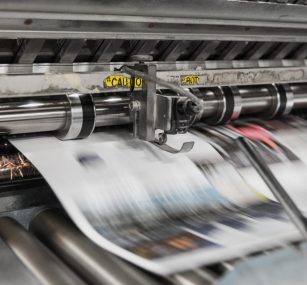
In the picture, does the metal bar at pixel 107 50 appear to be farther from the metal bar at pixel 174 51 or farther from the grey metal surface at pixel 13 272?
the grey metal surface at pixel 13 272

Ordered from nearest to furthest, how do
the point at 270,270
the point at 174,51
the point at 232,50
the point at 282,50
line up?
the point at 270,270 < the point at 174,51 < the point at 232,50 < the point at 282,50

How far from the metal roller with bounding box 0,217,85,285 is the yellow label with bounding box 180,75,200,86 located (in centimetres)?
89

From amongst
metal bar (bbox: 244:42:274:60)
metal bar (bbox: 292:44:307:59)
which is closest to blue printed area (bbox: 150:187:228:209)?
metal bar (bbox: 244:42:274:60)

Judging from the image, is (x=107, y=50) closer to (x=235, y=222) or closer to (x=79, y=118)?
(x=79, y=118)

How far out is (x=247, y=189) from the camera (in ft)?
6.07

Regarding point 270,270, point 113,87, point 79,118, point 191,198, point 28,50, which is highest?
point 28,50

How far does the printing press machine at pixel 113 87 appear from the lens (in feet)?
4.37

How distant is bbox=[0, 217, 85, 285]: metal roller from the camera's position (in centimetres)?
130

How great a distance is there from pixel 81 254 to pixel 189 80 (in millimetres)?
957

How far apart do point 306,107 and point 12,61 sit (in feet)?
4.90

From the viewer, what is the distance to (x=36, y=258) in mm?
1382

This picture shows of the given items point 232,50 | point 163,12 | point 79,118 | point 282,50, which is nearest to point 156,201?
point 79,118

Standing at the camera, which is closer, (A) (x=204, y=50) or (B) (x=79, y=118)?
(B) (x=79, y=118)

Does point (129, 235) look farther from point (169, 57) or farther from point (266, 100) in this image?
point (266, 100)
